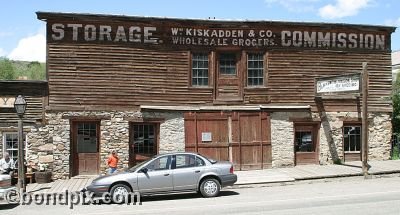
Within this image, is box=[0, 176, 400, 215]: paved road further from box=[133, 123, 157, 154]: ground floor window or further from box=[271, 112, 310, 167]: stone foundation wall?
box=[133, 123, 157, 154]: ground floor window

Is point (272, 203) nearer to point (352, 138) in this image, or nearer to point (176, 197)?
point (176, 197)

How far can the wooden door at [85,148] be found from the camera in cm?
1969

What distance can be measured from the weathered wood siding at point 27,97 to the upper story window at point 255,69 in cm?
819

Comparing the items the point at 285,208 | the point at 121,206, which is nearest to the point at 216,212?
the point at 285,208

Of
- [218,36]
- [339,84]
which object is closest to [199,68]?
[218,36]

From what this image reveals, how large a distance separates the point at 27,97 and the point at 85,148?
115 inches

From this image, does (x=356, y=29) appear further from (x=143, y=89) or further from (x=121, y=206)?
(x=121, y=206)

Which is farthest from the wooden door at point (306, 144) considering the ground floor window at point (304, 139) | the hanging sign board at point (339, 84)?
the hanging sign board at point (339, 84)

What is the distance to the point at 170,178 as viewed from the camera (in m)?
14.5

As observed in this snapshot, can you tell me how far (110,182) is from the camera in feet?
46.9

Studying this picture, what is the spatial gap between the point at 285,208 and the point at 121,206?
4.37 m

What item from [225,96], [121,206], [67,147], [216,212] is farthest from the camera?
[225,96]

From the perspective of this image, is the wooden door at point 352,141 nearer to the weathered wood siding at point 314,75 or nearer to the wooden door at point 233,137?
the weathered wood siding at point 314,75

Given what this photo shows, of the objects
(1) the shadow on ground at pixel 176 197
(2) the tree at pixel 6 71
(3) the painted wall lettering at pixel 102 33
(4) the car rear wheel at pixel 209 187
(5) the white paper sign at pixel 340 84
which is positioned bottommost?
(1) the shadow on ground at pixel 176 197
